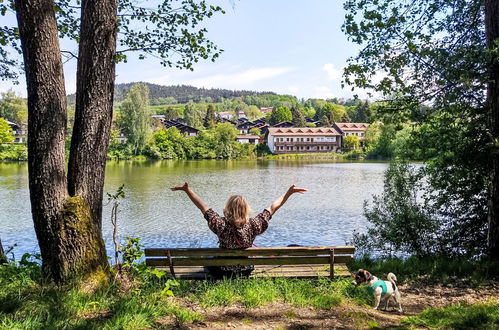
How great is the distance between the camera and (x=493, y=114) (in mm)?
5812

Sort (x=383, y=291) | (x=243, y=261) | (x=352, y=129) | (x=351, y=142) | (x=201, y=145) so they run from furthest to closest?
1. (x=352, y=129)
2. (x=351, y=142)
3. (x=201, y=145)
4. (x=243, y=261)
5. (x=383, y=291)

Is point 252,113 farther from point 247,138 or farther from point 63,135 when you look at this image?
point 63,135

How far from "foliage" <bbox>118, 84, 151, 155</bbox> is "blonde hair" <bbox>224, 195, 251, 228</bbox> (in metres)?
62.4

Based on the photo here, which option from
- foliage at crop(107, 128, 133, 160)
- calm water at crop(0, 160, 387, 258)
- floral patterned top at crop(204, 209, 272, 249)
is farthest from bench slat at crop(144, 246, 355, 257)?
foliage at crop(107, 128, 133, 160)

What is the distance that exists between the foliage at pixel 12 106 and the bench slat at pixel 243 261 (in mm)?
85148

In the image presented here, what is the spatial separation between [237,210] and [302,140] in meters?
87.3

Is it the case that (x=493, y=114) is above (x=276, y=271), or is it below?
above

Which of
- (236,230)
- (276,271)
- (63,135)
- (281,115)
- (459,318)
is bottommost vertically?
(459,318)

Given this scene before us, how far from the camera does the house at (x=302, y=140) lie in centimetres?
8744

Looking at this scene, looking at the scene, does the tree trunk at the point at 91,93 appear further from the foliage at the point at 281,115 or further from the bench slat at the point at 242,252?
the foliage at the point at 281,115

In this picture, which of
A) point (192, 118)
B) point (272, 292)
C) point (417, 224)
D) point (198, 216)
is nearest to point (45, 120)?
point (272, 292)

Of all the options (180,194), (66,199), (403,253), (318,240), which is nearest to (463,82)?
(403,253)

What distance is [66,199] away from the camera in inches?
154

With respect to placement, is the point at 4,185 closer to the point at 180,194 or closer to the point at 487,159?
the point at 180,194
